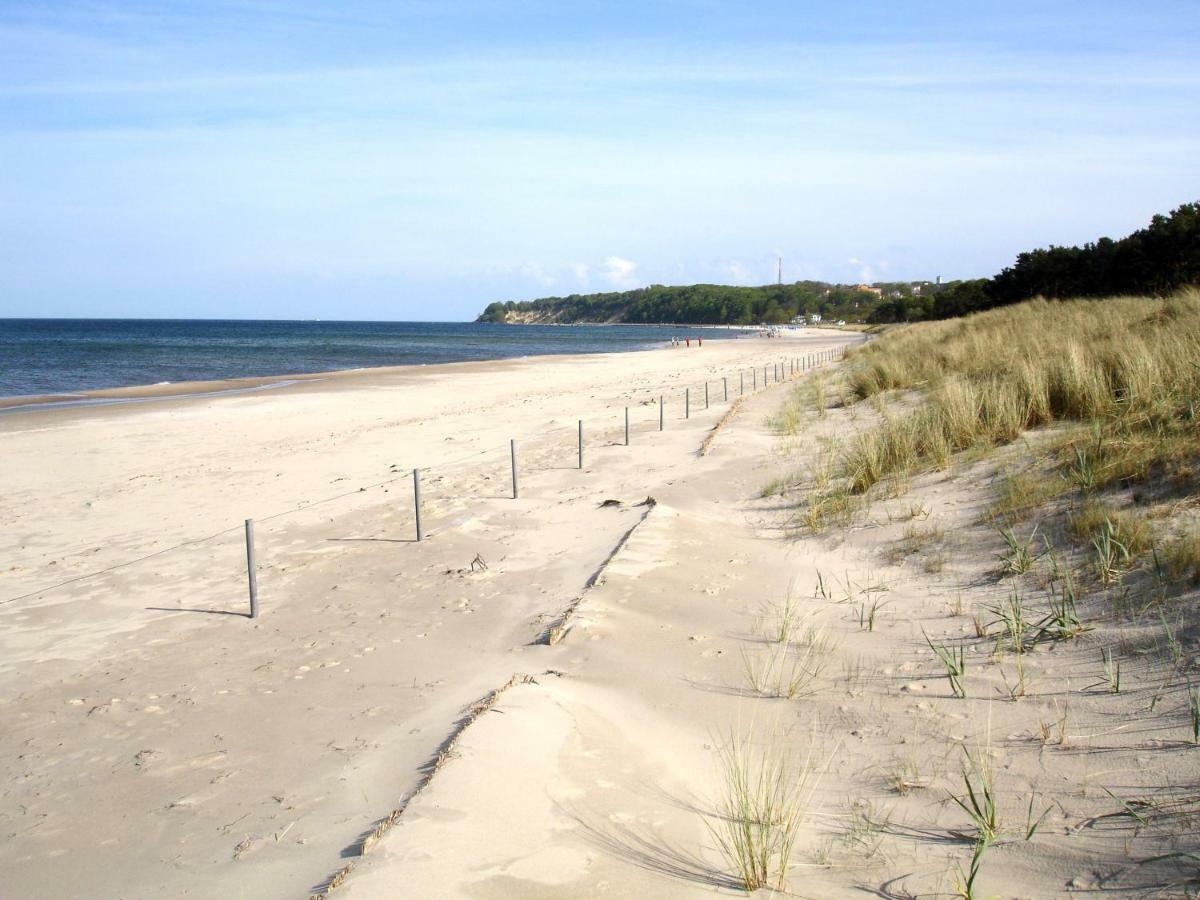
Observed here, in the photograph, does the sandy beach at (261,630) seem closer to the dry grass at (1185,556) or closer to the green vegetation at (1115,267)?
the dry grass at (1185,556)

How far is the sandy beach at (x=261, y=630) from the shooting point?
13.8ft

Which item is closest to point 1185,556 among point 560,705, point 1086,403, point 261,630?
point 560,705

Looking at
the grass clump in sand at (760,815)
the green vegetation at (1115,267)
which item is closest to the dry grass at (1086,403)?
the grass clump in sand at (760,815)

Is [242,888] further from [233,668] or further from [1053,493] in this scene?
[1053,493]

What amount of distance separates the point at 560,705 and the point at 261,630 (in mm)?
3262

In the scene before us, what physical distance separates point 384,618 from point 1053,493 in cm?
543

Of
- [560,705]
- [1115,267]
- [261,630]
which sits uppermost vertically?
[1115,267]

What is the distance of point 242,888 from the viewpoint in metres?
3.60

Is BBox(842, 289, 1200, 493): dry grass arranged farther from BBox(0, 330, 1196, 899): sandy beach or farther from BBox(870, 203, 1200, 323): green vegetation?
BBox(870, 203, 1200, 323): green vegetation

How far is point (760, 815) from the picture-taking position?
3650 mm

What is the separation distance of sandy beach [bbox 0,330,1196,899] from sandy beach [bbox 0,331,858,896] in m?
0.03

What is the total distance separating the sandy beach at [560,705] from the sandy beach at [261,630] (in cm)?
3

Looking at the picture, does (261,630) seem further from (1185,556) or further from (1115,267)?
(1115,267)

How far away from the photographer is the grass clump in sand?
3.31m
